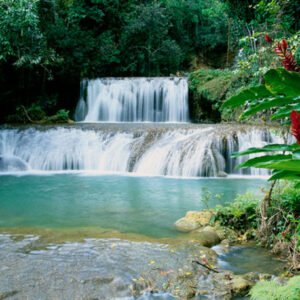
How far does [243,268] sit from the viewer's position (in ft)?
13.9

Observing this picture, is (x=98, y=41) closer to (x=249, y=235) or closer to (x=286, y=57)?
(x=249, y=235)

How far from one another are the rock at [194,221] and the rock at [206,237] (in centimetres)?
23

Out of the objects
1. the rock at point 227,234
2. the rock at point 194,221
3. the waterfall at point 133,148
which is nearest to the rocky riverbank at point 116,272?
the rock at point 227,234

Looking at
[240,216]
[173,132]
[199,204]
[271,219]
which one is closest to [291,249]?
[271,219]

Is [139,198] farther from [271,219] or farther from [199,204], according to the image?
[271,219]

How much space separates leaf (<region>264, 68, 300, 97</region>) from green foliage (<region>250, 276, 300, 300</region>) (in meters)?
1.69

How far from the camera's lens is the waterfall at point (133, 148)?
11180 mm

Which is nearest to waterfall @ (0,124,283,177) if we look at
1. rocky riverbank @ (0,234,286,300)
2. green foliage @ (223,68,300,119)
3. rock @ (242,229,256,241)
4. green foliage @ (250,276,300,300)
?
rock @ (242,229,256,241)

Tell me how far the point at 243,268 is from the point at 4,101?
14834mm

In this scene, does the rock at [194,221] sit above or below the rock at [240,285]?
above

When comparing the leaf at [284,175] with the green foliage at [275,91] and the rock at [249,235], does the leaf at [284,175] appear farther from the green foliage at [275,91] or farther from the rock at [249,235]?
the rock at [249,235]

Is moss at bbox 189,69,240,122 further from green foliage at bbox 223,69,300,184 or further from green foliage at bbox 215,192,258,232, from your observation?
green foliage at bbox 223,69,300,184

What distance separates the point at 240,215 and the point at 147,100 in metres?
12.8

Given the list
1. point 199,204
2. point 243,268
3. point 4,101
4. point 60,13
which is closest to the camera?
point 243,268
